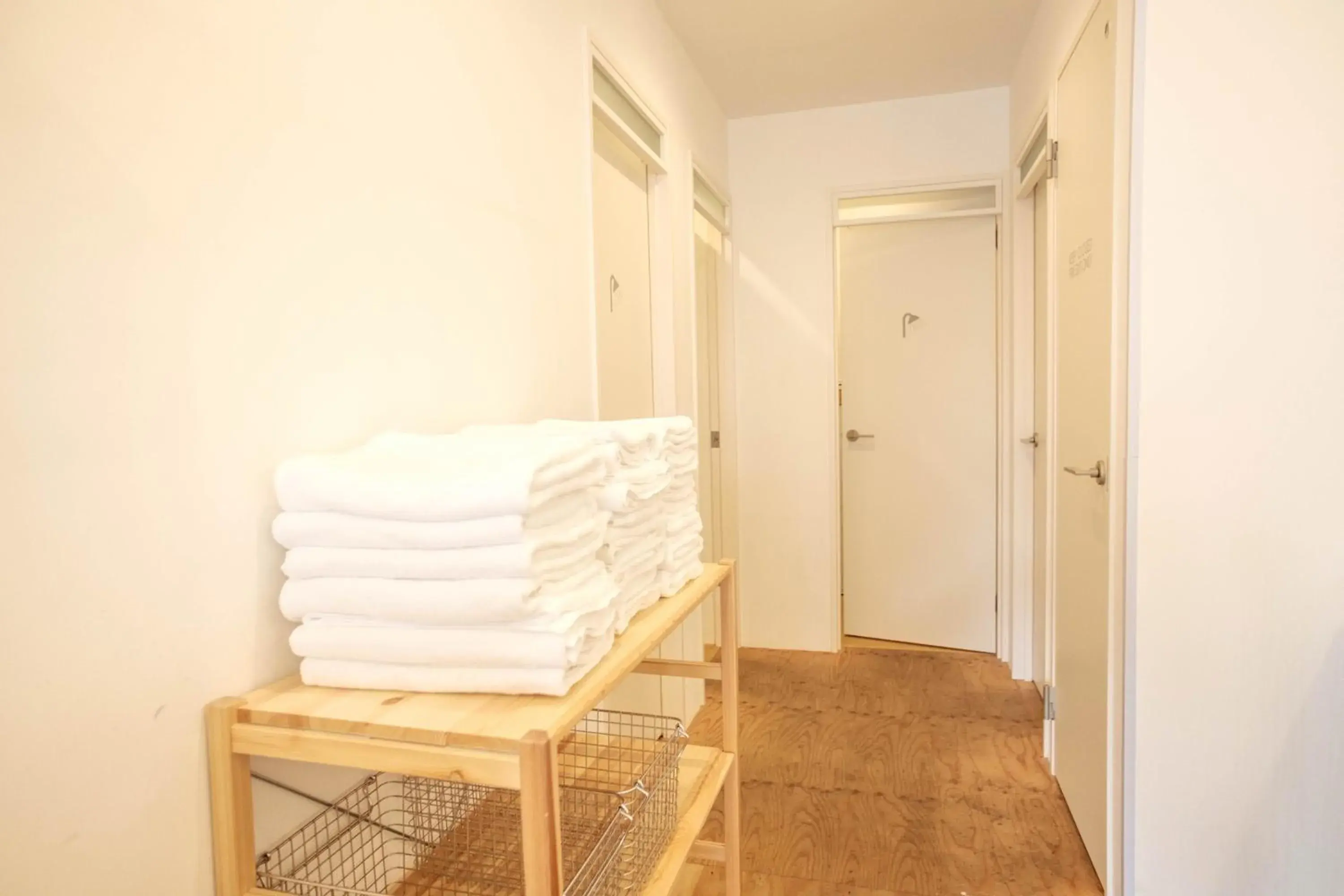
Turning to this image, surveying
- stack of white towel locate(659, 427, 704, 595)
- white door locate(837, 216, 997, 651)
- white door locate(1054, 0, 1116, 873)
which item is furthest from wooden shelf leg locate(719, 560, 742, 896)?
white door locate(837, 216, 997, 651)

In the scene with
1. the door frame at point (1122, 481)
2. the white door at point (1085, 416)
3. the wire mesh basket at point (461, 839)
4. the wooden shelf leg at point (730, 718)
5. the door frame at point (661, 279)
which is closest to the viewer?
the wire mesh basket at point (461, 839)

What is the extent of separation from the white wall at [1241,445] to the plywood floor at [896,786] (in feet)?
1.55

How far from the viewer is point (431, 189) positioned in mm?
1232

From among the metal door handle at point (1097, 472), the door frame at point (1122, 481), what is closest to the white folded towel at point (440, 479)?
the door frame at point (1122, 481)

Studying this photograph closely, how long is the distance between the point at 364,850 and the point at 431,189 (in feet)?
3.21

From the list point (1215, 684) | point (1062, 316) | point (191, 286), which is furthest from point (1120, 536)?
point (191, 286)

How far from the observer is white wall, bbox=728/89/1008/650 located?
348 centimetres

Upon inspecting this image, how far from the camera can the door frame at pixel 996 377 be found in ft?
11.0

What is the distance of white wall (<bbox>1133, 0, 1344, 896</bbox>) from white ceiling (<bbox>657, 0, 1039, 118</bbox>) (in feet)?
4.24

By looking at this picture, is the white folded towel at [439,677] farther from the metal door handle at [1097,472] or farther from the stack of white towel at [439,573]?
the metal door handle at [1097,472]

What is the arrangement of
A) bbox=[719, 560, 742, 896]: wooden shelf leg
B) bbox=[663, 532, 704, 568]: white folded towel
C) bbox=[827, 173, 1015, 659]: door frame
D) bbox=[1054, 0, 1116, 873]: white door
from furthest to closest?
bbox=[827, 173, 1015, 659]: door frame, bbox=[1054, 0, 1116, 873]: white door, bbox=[719, 560, 742, 896]: wooden shelf leg, bbox=[663, 532, 704, 568]: white folded towel

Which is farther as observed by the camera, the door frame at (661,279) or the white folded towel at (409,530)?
the door frame at (661,279)

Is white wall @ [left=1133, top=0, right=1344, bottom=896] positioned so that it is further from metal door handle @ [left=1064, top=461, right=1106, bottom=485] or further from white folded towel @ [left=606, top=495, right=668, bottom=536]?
white folded towel @ [left=606, top=495, right=668, bottom=536]

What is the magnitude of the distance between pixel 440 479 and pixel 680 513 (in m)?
0.60
